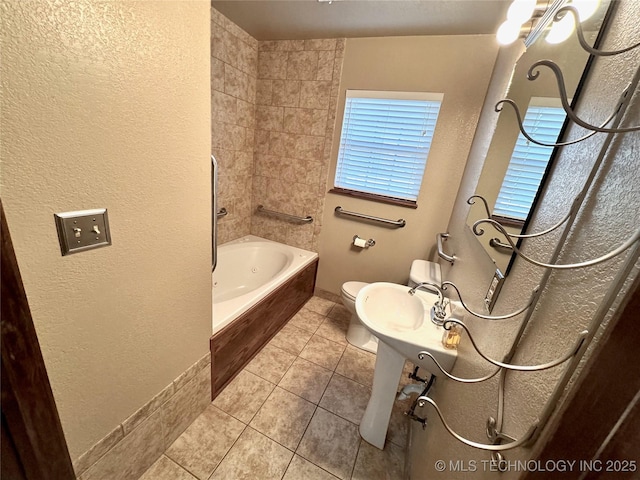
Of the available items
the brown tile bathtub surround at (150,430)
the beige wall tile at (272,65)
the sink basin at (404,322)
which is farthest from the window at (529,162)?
the beige wall tile at (272,65)

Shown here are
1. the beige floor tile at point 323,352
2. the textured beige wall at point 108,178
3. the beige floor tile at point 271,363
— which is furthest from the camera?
the beige floor tile at point 323,352

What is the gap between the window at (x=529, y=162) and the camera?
642 mm

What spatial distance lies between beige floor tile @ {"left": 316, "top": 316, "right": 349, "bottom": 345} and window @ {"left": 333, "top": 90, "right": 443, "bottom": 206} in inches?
47.2

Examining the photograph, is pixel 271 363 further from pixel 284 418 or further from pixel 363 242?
pixel 363 242

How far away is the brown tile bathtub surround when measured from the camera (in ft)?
2.92

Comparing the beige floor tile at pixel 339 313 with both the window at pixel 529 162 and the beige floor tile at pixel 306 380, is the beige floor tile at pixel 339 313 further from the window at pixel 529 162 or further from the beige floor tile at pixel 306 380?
the window at pixel 529 162

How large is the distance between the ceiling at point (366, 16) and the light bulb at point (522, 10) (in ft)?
1.58

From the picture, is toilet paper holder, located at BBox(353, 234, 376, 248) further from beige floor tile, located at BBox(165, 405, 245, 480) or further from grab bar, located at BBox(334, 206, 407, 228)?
beige floor tile, located at BBox(165, 405, 245, 480)

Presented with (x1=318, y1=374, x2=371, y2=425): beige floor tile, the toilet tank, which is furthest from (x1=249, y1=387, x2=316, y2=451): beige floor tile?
the toilet tank

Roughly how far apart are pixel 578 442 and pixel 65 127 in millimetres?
1157

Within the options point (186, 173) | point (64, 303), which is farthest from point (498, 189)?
point (64, 303)

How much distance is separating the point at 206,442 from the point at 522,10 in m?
2.38

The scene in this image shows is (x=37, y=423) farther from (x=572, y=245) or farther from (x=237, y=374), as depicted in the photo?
(x=572, y=245)

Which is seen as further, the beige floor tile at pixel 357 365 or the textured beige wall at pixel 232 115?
the textured beige wall at pixel 232 115
